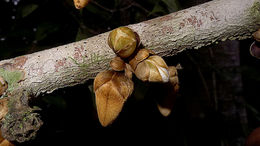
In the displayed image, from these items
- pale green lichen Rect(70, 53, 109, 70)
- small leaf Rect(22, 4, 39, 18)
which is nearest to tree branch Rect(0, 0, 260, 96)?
pale green lichen Rect(70, 53, 109, 70)

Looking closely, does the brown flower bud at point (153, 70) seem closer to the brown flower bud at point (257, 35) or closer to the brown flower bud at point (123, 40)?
the brown flower bud at point (123, 40)

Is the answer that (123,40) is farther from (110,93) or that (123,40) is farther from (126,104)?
(126,104)

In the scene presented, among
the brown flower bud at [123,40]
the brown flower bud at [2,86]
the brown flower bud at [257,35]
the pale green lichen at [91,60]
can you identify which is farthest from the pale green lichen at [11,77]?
the brown flower bud at [257,35]

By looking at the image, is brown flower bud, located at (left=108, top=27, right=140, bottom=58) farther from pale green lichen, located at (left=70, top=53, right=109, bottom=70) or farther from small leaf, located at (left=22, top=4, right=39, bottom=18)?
small leaf, located at (left=22, top=4, right=39, bottom=18)

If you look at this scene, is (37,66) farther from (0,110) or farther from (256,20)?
(256,20)

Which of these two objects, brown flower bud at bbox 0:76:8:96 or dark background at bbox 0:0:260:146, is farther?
dark background at bbox 0:0:260:146

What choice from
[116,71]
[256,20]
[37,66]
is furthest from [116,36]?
[256,20]
